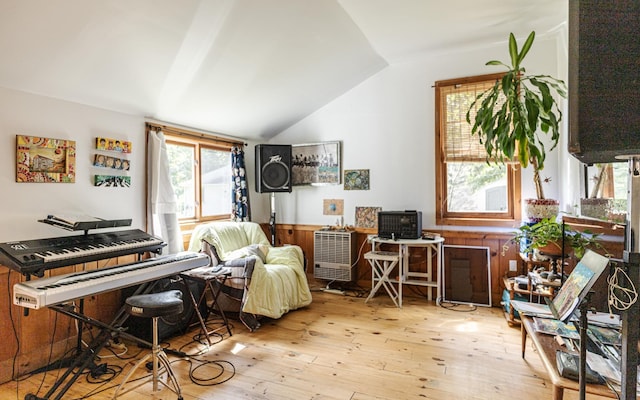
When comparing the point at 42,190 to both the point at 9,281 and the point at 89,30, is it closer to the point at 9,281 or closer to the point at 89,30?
the point at 9,281

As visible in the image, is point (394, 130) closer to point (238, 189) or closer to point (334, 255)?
point (334, 255)

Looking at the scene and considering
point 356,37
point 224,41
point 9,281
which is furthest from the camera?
point 356,37

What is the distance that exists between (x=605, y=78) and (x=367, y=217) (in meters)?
3.53

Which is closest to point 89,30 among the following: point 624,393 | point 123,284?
point 123,284

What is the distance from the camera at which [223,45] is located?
273 cm

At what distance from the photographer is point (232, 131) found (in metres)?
4.30

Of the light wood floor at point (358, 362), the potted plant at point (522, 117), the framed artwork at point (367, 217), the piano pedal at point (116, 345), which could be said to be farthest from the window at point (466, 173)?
the piano pedal at point (116, 345)

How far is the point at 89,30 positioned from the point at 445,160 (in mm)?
3487

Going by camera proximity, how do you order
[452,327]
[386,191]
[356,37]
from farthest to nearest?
[386,191] < [356,37] < [452,327]

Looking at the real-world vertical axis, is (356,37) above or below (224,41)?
above

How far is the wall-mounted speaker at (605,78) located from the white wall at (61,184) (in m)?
3.09

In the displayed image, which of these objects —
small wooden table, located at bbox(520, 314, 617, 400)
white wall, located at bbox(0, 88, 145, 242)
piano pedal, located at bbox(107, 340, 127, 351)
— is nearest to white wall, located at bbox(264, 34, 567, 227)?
small wooden table, located at bbox(520, 314, 617, 400)

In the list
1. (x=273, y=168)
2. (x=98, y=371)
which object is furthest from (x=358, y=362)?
(x=273, y=168)

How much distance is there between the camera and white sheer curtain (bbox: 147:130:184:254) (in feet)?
10.5
